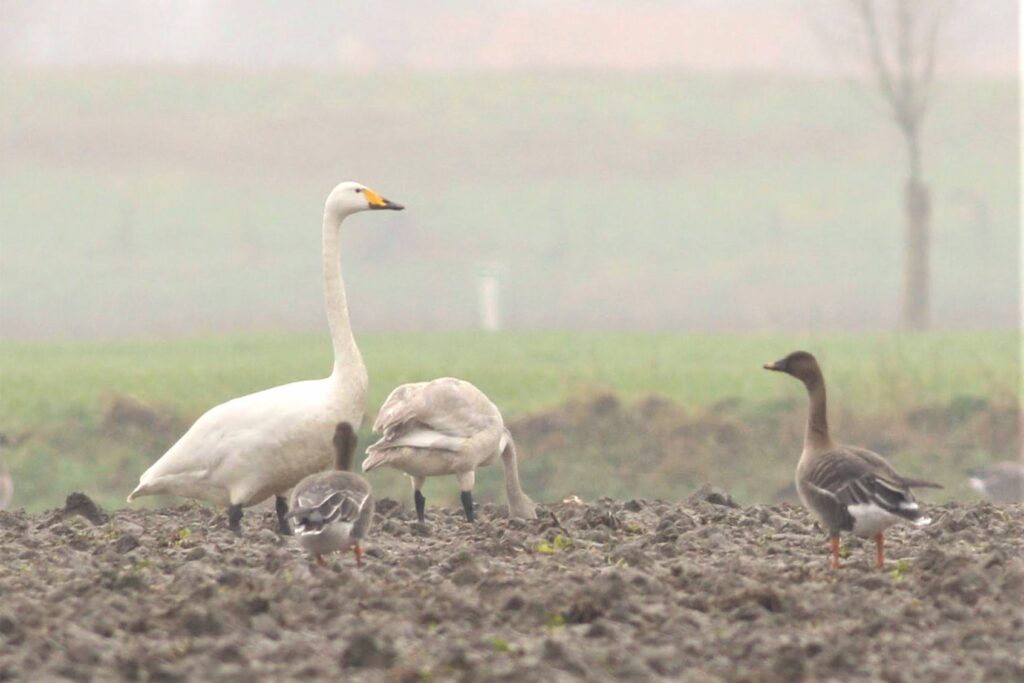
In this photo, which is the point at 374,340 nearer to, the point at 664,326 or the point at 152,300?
the point at 664,326

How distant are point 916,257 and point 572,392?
15268 millimetres

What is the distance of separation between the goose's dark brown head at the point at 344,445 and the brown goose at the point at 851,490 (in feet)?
8.67

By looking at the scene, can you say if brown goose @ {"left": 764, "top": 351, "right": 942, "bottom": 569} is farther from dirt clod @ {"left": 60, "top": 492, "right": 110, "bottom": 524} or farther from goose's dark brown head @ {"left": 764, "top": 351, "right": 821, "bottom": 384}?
dirt clod @ {"left": 60, "top": 492, "right": 110, "bottom": 524}

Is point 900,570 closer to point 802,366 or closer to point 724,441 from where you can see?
point 802,366

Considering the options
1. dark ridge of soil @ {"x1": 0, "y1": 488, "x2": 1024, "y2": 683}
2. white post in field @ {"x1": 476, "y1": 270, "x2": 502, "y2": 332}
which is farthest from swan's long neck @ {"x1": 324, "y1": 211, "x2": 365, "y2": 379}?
white post in field @ {"x1": 476, "y1": 270, "x2": 502, "y2": 332}

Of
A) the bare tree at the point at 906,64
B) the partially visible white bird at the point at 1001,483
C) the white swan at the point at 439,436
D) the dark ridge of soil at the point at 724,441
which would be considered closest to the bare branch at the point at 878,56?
the bare tree at the point at 906,64

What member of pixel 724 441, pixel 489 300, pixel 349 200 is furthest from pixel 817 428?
pixel 489 300

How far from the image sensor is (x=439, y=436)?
13.3 m

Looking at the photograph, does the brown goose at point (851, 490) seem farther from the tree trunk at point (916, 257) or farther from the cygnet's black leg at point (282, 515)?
the tree trunk at point (916, 257)

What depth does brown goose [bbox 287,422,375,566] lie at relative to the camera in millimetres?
10352

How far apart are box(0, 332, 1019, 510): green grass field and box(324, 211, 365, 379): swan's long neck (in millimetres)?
7600

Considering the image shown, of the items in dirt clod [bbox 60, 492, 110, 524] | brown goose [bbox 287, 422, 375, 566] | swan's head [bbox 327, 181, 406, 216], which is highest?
swan's head [bbox 327, 181, 406, 216]

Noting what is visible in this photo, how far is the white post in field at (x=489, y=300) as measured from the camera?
4297 cm

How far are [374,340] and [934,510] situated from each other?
22854mm
